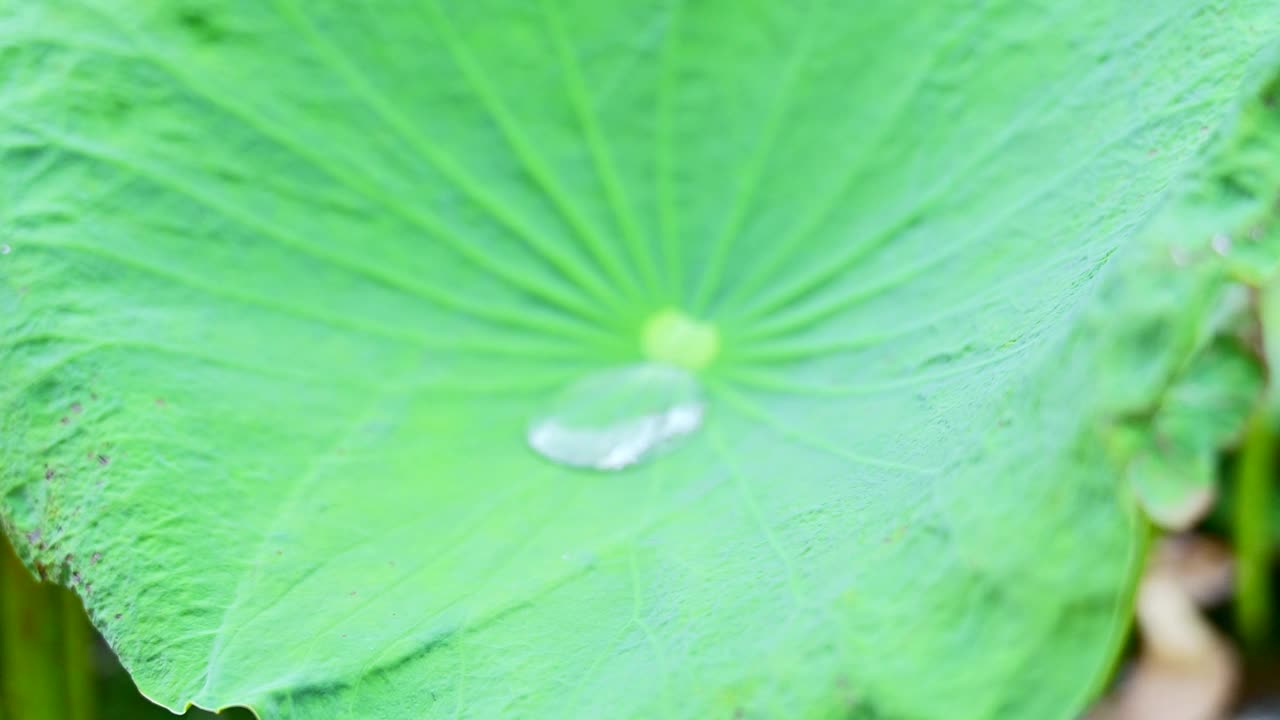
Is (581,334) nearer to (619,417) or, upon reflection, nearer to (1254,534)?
(619,417)

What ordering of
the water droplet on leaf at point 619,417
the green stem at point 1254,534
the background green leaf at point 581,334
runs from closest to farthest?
the background green leaf at point 581,334, the water droplet on leaf at point 619,417, the green stem at point 1254,534

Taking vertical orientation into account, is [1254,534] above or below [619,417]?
above

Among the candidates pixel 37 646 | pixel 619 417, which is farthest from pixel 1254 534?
pixel 37 646

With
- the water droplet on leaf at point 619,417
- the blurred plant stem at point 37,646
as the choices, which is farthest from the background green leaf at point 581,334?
the blurred plant stem at point 37,646

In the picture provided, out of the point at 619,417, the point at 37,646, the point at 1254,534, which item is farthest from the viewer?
the point at 1254,534

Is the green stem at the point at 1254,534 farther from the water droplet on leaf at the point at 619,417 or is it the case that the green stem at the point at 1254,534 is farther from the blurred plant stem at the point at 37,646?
the blurred plant stem at the point at 37,646

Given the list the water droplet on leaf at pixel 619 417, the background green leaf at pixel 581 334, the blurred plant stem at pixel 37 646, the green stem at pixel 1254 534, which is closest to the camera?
the background green leaf at pixel 581 334
